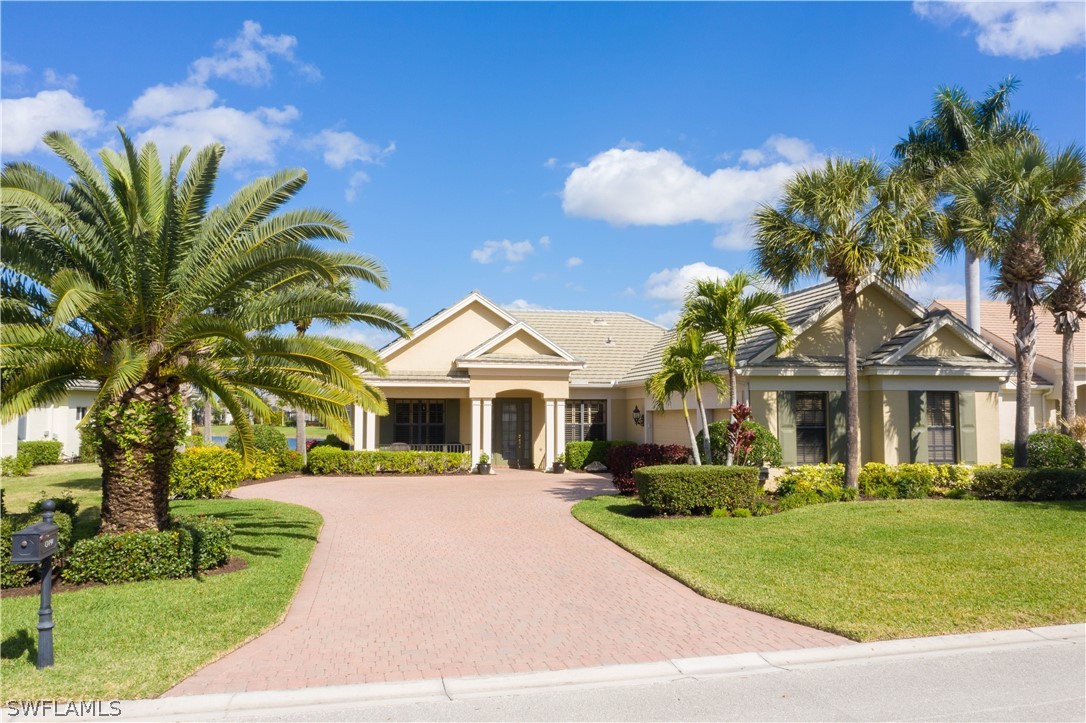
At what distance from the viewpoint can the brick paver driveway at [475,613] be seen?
6.83 meters

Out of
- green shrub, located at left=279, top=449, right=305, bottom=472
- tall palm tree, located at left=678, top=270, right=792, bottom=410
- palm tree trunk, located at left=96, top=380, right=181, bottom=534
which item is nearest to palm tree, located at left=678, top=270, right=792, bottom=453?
tall palm tree, located at left=678, top=270, right=792, bottom=410

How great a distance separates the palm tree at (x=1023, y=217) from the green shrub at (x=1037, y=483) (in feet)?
4.14

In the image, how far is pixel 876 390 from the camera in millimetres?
18812

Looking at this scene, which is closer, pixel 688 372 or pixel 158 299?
pixel 158 299

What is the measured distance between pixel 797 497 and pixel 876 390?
5059 millimetres

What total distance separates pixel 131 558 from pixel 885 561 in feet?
33.8

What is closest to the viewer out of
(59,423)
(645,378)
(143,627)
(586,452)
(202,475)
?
(143,627)

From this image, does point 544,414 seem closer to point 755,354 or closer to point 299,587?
point 755,354

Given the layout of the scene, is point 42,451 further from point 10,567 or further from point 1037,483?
point 1037,483

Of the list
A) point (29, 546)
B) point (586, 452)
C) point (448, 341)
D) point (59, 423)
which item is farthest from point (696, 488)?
point (59, 423)

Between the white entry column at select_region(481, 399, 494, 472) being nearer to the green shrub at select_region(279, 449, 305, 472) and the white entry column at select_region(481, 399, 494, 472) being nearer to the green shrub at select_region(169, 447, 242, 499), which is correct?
the green shrub at select_region(279, 449, 305, 472)

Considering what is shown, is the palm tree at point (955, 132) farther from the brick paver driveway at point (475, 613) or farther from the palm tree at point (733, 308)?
the brick paver driveway at point (475, 613)

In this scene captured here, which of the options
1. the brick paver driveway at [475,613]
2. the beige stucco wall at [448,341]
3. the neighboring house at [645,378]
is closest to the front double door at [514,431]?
the neighboring house at [645,378]

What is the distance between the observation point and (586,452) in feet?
85.7
